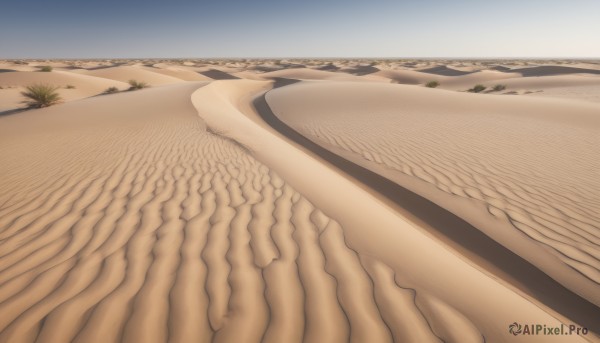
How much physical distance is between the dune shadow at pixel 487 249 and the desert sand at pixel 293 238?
0.02 metres

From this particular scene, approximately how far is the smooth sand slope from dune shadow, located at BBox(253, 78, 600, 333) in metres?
0.10

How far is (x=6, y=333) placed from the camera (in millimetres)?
1787

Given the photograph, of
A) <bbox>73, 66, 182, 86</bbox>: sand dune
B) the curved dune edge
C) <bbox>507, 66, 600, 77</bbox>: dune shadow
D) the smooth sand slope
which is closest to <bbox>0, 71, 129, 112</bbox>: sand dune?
<bbox>73, 66, 182, 86</bbox>: sand dune

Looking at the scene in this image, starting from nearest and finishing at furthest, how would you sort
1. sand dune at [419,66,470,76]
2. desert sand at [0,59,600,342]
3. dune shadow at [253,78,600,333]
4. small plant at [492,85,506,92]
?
desert sand at [0,59,600,342], dune shadow at [253,78,600,333], small plant at [492,85,506,92], sand dune at [419,66,470,76]

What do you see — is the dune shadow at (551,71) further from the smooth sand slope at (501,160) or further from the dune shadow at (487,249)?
the dune shadow at (487,249)

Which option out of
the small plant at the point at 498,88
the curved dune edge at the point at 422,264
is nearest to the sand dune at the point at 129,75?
the curved dune edge at the point at 422,264

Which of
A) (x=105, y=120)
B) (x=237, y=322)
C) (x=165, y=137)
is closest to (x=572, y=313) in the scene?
(x=237, y=322)

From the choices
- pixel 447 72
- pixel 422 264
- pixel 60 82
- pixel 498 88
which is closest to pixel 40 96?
pixel 60 82

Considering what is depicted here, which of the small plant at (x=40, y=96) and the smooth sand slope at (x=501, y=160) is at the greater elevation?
the small plant at (x=40, y=96)

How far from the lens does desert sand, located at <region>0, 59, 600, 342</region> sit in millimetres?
1963

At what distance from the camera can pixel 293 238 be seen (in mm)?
2900

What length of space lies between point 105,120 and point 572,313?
11.5 meters

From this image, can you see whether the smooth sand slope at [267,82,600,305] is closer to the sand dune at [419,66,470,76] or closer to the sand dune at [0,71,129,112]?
the sand dune at [0,71,129,112]

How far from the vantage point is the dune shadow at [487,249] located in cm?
262
